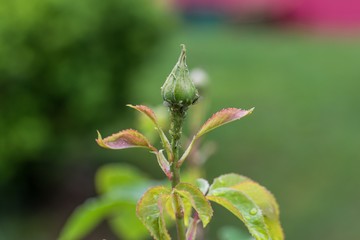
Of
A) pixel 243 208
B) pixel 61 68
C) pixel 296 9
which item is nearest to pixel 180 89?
pixel 243 208

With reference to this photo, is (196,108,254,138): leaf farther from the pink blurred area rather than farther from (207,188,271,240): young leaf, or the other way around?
the pink blurred area

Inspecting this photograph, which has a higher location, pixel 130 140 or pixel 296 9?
pixel 296 9

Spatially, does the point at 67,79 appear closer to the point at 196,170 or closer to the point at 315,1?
the point at 196,170

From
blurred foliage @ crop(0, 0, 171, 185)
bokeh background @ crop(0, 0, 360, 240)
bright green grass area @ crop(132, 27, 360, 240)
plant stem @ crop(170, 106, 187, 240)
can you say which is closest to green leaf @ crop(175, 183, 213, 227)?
plant stem @ crop(170, 106, 187, 240)

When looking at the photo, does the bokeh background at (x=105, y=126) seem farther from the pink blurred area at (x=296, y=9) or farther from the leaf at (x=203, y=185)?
the pink blurred area at (x=296, y=9)

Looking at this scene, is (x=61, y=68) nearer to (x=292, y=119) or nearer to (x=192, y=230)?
(x=292, y=119)
